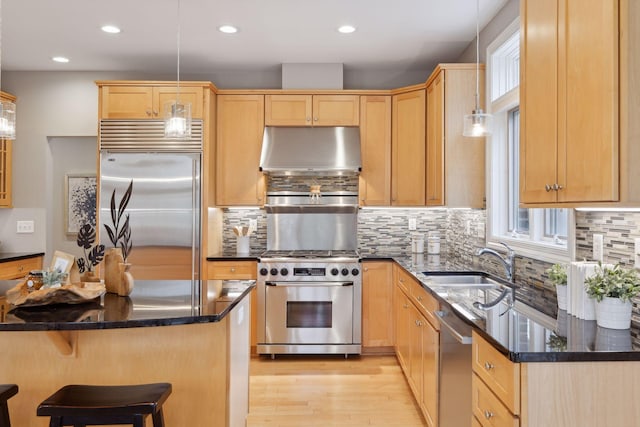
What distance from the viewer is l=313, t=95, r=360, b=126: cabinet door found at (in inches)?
181

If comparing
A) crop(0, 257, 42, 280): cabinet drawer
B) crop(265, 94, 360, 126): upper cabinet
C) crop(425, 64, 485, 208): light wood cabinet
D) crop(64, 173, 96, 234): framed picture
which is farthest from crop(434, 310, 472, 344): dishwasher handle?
crop(64, 173, 96, 234): framed picture

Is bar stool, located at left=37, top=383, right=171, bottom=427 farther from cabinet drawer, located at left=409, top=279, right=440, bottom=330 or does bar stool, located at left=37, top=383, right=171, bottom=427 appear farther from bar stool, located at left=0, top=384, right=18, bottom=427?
cabinet drawer, located at left=409, top=279, right=440, bottom=330

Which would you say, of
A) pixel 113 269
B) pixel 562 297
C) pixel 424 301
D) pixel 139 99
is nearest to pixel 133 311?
pixel 113 269

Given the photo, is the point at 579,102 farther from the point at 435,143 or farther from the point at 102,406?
the point at 435,143

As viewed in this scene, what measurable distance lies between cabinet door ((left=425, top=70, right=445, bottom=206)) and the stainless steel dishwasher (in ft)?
5.36

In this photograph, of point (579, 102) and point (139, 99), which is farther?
point (139, 99)

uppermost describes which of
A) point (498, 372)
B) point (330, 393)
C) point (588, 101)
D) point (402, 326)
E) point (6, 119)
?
point (6, 119)

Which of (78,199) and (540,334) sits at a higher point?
(78,199)

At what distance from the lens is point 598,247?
212 cm

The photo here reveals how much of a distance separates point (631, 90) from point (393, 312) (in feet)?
10.3

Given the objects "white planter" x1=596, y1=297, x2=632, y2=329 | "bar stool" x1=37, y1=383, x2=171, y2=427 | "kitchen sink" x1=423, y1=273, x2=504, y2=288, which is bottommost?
"bar stool" x1=37, y1=383, x2=171, y2=427

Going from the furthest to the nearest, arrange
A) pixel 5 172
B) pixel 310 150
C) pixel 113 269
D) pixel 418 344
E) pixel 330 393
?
pixel 5 172, pixel 310 150, pixel 330 393, pixel 418 344, pixel 113 269

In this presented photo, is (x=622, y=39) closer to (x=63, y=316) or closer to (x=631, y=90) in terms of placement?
(x=631, y=90)

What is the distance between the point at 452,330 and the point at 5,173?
4.75 metres
